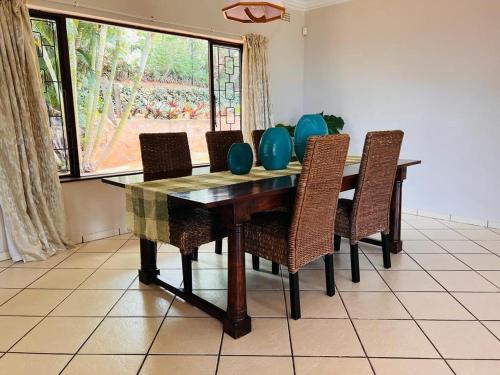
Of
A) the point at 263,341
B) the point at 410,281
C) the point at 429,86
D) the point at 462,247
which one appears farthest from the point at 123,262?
the point at 429,86

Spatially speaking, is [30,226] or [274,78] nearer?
[30,226]

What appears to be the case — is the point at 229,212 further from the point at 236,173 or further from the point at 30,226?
the point at 30,226

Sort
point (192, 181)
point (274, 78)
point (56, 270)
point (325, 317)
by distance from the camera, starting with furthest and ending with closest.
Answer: point (274, 78) → point (56, 270) → point (192, 181) → point (325, 317)

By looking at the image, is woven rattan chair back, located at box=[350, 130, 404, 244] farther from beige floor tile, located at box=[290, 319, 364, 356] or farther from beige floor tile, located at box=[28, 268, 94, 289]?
beige floor tile, located at box=[28, 268, 94, 289]

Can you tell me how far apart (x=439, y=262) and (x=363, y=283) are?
788mm

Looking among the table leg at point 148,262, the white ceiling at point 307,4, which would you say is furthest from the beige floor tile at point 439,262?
the white ceiling at point 307,4

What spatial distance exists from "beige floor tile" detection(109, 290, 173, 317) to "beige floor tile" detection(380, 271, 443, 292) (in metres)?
1.50

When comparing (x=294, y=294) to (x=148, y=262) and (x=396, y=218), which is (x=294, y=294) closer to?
(x=148, y=262)

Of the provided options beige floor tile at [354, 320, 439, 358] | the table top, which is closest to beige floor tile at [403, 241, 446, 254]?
the table top

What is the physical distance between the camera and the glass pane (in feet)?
14.3

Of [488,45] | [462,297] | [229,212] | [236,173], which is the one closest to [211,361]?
[229,212]

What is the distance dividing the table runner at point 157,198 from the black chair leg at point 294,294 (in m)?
0.63

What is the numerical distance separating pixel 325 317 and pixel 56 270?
2.02m

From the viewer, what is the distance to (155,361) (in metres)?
1.77
